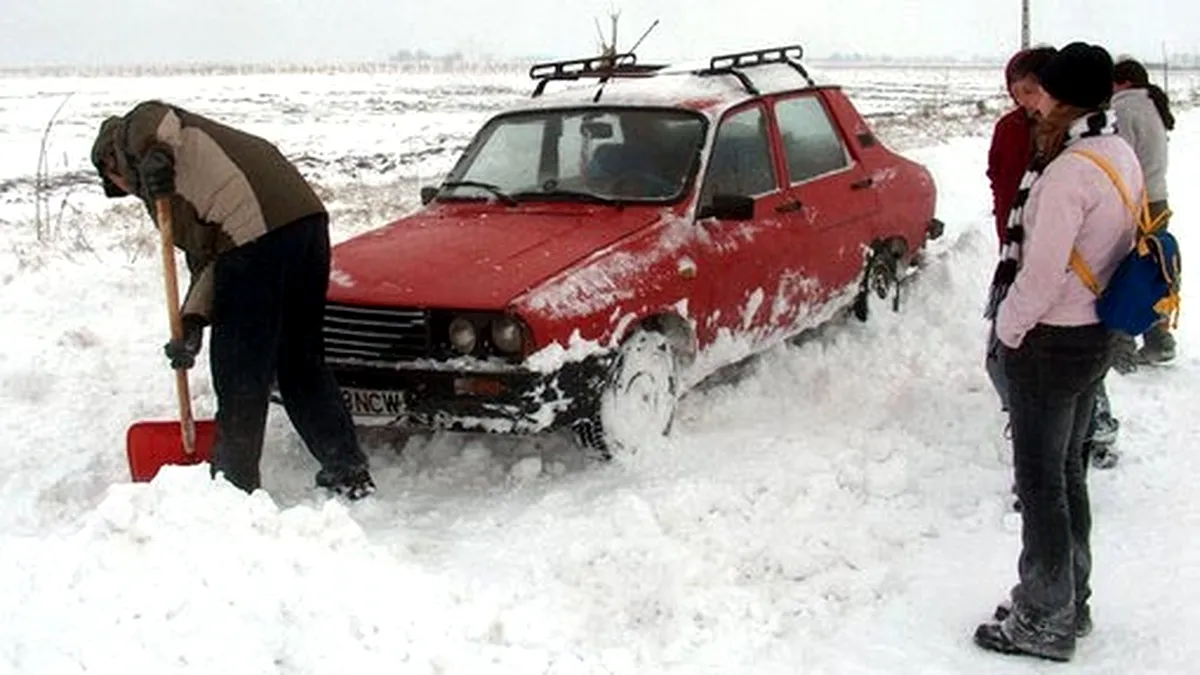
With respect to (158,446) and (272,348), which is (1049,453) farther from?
(158,446)

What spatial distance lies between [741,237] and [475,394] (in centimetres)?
185

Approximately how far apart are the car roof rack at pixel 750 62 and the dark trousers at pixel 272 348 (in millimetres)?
2956

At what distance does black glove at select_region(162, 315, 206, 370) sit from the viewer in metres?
4.74

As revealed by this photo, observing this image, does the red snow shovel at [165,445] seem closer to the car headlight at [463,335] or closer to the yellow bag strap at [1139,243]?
the car headlight at [463,335]

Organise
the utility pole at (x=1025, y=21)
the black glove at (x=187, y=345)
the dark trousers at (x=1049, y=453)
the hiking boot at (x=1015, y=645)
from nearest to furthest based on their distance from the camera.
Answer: the dark trousers at (x=1049, y=453), the hiking boot at (x=1015, y=645), the black glove at (x=187, y=345), the utility pole at (x=1025, y=21)

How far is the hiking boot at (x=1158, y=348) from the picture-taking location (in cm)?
690

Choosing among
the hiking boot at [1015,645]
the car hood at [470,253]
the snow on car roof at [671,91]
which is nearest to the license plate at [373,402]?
the car hood at [470,253]

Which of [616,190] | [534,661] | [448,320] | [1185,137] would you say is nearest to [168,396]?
[448,320]

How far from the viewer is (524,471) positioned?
214 inches

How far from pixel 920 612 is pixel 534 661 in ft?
4.64

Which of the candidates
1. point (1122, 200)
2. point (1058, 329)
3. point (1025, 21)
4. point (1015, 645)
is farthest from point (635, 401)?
point (1025, 21)

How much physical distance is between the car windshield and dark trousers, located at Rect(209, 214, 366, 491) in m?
1.67

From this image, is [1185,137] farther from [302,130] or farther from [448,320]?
[448,320]

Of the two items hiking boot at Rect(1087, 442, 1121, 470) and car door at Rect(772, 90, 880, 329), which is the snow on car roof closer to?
car door at Rect(772, 90, 880, 329)
